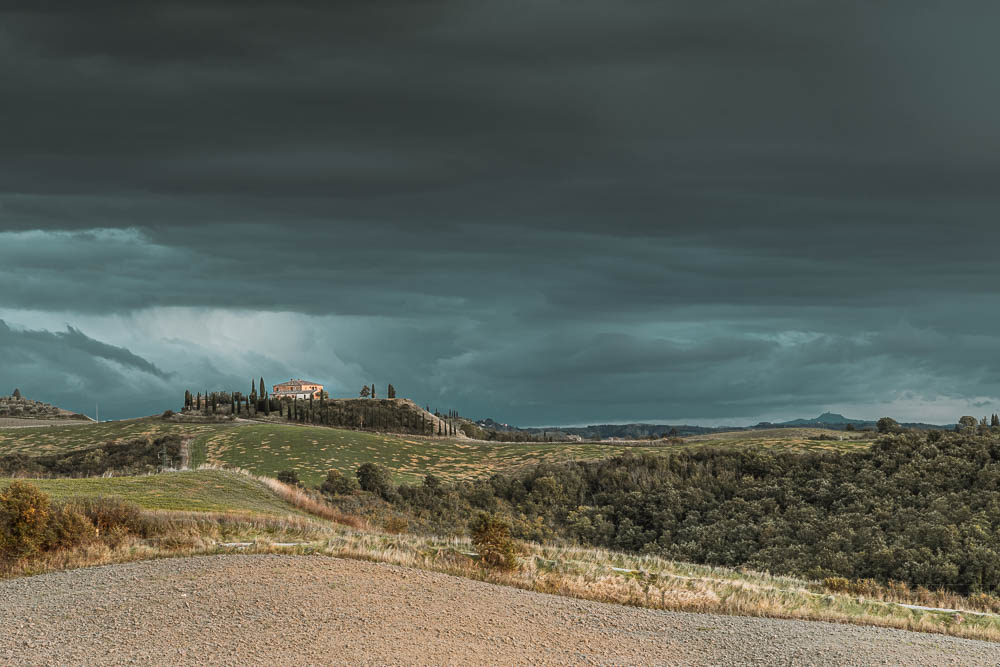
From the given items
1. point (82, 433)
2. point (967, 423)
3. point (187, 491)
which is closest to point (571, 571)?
point (187, 491)

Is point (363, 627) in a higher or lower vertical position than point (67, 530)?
lower

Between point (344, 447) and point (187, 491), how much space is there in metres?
50.4

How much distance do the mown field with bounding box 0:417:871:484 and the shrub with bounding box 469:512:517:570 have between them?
37.9m

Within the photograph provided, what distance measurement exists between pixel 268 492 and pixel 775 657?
22334 millimetres

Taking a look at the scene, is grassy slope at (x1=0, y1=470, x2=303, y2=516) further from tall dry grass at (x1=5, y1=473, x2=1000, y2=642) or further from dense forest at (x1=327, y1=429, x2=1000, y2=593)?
dense forest at (x1=327, y1=429, x2=1000, y2=593)

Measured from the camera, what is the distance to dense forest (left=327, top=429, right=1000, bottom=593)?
27.6m

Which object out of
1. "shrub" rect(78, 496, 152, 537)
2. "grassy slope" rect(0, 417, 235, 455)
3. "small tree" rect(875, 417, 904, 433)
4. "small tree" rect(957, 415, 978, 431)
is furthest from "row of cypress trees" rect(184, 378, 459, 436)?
"shrub" rect(78, 496, 152, 537)

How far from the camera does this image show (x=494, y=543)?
55.7 feet

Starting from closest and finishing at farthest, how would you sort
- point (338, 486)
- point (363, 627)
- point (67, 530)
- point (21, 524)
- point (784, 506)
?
point (363, 627) < point (21, 524) < point (67, 530) < point (784, 506) < point (338, 486)

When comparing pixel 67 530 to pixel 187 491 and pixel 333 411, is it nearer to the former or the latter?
pixel 187 491

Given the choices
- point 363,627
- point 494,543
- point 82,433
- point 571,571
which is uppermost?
point 82,433

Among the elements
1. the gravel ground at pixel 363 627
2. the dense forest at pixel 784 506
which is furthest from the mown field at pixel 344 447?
the gravel ground at pixel 363 627

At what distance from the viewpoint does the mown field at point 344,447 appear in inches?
2505

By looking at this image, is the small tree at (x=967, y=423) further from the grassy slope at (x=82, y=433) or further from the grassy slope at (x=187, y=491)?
the grassy slope at (x=82, y=433)
